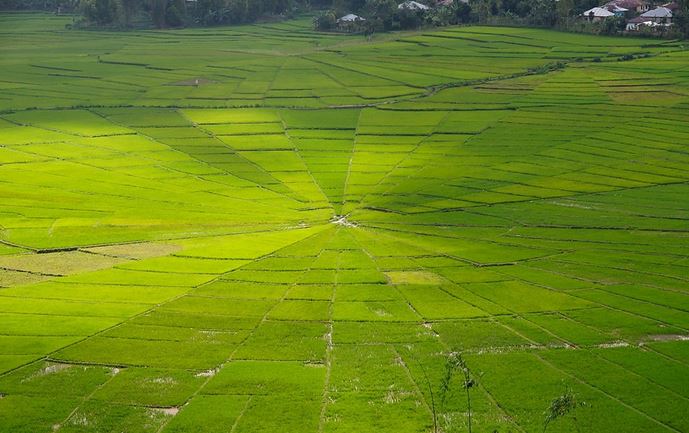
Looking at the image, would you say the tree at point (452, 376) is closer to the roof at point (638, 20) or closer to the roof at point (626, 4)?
the roof at point (638, 20)

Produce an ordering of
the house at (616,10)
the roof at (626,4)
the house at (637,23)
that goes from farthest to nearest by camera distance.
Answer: the roof at (626,4)
the house at (616,10)
the house at (637,23)

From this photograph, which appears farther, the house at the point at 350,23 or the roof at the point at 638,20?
the house at the point at 350,23

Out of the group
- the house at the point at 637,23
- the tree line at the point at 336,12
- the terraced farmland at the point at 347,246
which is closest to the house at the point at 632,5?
the tree line at the point at 336,12

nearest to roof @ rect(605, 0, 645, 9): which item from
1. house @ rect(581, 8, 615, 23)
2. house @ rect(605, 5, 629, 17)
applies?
house @ rect(605, 5, 629, 17)

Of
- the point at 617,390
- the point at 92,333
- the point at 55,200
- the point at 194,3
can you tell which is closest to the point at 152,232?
the point at 55,200

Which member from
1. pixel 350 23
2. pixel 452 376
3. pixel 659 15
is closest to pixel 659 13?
pixel 659 15

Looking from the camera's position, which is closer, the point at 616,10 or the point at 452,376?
the point at 452,376

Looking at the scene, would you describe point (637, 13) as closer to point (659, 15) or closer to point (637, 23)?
point (637, 23)

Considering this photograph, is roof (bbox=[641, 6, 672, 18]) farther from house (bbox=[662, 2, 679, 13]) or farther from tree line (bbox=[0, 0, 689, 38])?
tree line (bbox=[0, 0, 689, 38])
